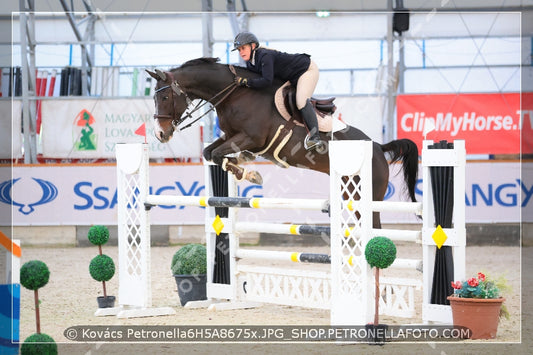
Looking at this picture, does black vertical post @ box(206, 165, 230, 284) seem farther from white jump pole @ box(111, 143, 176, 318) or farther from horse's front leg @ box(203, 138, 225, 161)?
white jump pole @ box(111, 143, 176, 318)

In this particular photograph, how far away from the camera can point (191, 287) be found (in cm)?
659

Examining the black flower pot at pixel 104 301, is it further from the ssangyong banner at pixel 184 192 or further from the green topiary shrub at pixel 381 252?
the ssangyong banner at pixel 184 192

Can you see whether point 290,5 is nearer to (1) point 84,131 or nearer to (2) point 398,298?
(1) point 84,131

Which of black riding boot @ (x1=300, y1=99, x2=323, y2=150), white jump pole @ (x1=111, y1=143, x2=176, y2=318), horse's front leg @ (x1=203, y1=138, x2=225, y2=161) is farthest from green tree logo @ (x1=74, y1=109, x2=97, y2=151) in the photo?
black riding boot @ (x1=300, y1=99, x2=323, y2=150)

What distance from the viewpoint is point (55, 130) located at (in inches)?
488

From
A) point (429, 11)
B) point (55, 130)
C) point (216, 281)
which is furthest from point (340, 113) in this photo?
point (216, 281)

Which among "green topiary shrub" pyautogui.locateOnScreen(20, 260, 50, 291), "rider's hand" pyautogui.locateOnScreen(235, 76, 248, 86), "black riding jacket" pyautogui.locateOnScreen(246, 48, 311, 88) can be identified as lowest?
"green topiary shrub" pyautogui.locateOnScreen(20, 260, 50, 291)

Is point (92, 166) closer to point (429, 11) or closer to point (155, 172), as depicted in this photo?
point (155, 172)

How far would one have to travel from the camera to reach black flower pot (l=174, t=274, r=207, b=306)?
21.6 feet

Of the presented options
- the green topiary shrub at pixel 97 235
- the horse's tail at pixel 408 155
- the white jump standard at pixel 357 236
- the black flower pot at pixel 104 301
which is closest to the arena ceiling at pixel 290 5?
the horse's tail at pixel 408 155

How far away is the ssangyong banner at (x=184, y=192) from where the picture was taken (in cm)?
1121

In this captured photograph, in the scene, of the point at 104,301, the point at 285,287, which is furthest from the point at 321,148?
the point at 104,301

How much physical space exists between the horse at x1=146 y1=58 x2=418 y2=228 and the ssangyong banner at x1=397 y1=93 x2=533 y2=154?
5.99 meters

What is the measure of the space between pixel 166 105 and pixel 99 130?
21.4ft
